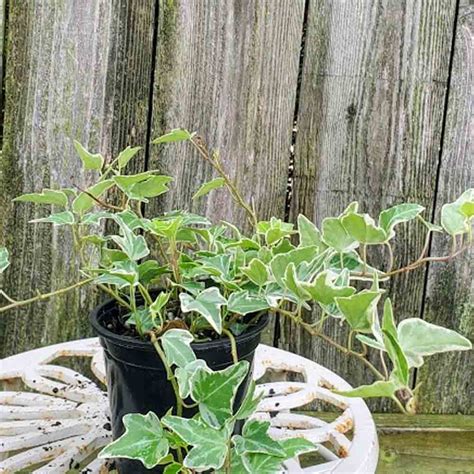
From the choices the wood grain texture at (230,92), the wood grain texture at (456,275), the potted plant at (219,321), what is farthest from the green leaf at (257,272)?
the wood grain texture at (456,275)

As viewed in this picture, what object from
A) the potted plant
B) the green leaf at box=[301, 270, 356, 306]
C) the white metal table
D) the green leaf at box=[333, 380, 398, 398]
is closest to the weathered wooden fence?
the white metal table

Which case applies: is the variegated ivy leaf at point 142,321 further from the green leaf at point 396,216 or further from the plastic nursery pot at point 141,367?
the green leaf at point 396,216

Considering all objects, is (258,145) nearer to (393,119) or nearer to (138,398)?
(393,119)

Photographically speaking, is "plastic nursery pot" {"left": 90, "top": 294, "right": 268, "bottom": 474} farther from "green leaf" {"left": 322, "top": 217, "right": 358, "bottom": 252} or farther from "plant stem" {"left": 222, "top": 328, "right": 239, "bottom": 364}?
"green leaf" {"left": 322, "top": 217, "right": 358, "bottom": 252}

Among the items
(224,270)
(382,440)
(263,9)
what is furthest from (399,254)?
(224,270)

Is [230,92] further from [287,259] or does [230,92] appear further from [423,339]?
[423,339]

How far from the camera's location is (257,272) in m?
0.70

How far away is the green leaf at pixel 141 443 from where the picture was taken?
60 cm

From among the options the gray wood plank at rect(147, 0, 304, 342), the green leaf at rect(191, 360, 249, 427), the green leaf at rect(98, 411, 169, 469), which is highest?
the gray wood plank at rect(147, 0, 304, 342)

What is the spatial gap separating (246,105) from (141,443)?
0.76 meters

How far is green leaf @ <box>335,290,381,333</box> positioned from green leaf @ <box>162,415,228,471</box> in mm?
138

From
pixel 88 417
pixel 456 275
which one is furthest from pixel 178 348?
pixel 456 275

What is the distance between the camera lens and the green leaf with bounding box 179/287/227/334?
66cm

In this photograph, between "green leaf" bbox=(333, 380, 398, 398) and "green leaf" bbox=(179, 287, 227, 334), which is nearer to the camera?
"green leaf" bbox=(333, 380, 398, 398)
